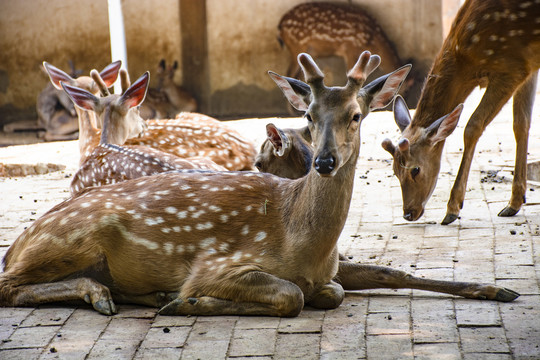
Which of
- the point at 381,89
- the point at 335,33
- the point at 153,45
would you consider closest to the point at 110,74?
the point at 381,89

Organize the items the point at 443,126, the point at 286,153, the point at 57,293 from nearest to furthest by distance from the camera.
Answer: the point at 57,293 < the point at 286,153 < the point at 443,126

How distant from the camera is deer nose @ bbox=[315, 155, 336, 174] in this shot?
3.88 metres

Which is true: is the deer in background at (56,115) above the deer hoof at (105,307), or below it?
below

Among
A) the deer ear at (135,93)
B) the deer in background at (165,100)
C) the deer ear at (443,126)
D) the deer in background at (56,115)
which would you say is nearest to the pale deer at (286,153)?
the deer ear at (443,126)

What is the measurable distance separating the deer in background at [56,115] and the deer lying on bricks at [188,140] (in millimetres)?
6308

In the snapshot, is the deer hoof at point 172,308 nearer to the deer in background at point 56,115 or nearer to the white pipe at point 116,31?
the white pipe at point 116,31

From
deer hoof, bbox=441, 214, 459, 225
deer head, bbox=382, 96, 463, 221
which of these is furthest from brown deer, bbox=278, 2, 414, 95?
deer hoof, bbox=441, 214, 459, 225

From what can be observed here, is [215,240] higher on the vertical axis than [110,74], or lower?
lower

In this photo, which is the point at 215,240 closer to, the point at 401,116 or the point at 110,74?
the point at 401,116

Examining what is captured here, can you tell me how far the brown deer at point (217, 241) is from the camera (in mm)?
4164

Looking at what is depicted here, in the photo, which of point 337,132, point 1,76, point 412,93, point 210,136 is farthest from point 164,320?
point 1,76

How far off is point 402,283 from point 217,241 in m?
1.00

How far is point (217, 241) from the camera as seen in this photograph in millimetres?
4391

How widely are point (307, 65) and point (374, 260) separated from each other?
5.12 ft
